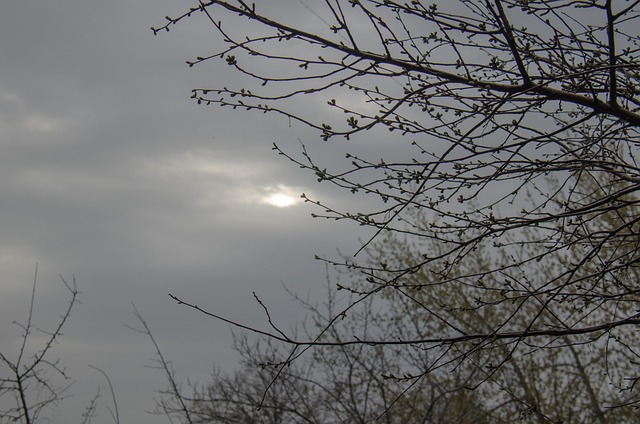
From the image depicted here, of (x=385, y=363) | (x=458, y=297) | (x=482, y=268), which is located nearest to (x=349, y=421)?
(x=385, y=363)

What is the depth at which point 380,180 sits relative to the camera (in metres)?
3.98

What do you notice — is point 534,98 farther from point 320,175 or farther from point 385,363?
point 385,363

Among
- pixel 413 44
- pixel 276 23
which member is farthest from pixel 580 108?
pixel 276 23

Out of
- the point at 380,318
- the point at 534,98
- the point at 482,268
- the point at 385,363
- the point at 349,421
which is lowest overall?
the point at 534,98

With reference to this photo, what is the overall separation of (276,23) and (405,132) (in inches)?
36.8

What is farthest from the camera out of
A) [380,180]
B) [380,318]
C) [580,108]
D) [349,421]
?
[380,318]

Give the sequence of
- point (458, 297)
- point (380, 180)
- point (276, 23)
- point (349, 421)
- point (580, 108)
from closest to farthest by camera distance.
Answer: point (276, 23), point (380, 180), point (580, 108), point (349, 421), point (458, 297)

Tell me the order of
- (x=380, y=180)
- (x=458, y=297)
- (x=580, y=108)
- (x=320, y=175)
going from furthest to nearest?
(x=458, y=297)
(x=580, y=108)
(x=380, y=180)
(x=320, y=175)

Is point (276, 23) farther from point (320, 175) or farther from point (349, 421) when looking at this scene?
point (349, 421)

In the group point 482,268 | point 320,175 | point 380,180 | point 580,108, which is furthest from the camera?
point 482,268

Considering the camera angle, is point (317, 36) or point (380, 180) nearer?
point (317, 36)

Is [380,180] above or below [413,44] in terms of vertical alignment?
below

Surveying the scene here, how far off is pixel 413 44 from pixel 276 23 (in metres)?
0.89

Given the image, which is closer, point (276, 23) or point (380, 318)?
point (276, 23)
